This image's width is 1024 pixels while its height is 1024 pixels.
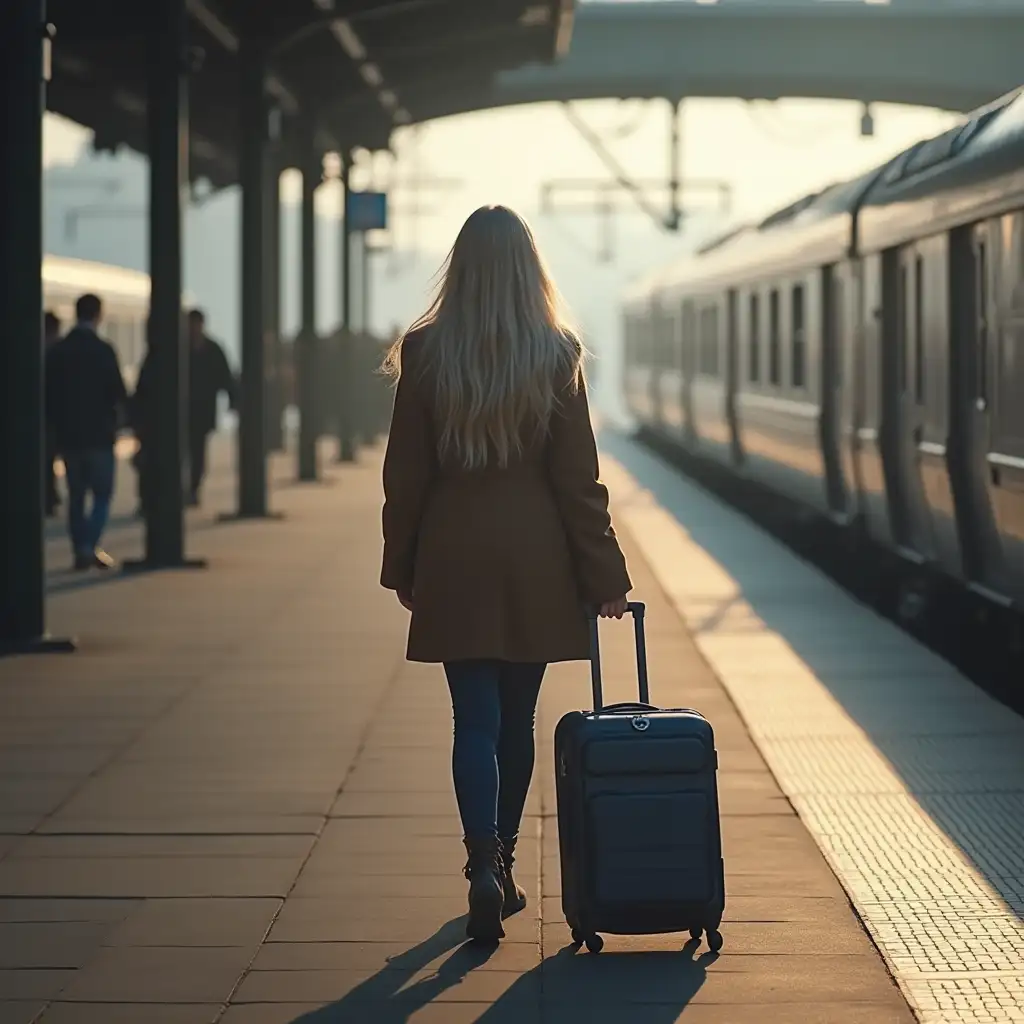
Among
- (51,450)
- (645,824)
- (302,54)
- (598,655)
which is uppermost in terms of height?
(302,54)

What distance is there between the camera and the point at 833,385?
1883 cm

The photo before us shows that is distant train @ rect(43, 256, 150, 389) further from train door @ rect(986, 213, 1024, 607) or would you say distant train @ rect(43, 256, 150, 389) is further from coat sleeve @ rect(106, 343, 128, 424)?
train door @ rect(986, 213, 1024, 607)

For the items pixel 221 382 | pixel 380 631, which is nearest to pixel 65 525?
pixel 221 382

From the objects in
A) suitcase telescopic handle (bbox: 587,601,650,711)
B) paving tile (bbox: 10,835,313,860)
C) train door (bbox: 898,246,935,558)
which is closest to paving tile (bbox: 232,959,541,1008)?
suitcase telescopic handle (bbox: 587,601,650,711)

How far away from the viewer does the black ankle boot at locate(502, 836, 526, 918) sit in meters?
6.36

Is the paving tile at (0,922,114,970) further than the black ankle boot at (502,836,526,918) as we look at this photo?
No

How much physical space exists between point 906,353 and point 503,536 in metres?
8.97

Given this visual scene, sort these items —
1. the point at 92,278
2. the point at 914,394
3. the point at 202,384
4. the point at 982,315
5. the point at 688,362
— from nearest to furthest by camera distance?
the point at 982,315
the point at 914,394
the point at 202,384
the point at 688,362
the point at 92,278

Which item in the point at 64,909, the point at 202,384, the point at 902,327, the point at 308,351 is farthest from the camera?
the point at 308,351

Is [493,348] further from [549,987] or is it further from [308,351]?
[308,351]

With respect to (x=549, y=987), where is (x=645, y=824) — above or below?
above

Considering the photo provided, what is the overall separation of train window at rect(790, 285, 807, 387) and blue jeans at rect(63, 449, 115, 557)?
5.79 meters

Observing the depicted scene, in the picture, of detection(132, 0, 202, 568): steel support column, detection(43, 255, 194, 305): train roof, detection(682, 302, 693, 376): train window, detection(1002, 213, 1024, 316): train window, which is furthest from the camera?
detection(43, 255, 194, 305): train roof

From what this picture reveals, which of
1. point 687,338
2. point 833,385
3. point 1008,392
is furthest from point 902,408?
point 687,338
